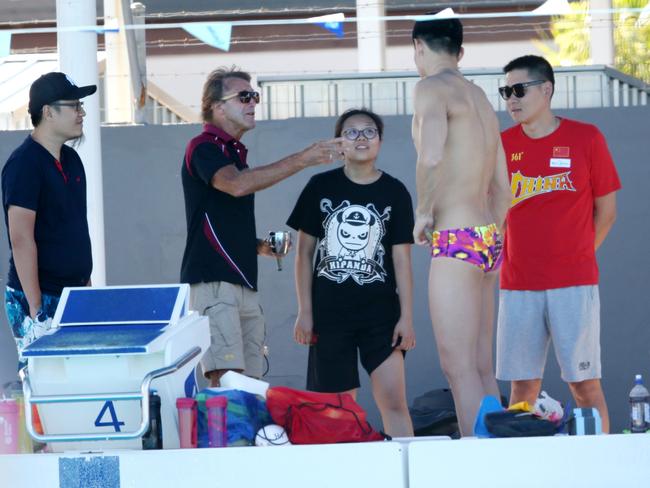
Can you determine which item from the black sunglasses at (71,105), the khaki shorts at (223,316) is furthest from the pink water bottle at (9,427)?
the black sunglasses at (71,105)

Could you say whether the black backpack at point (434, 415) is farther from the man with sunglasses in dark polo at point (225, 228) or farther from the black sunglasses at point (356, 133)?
the black sunglasses at point (356, 133)

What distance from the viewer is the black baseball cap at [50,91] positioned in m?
4.41

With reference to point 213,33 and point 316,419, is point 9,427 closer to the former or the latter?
point 316,419

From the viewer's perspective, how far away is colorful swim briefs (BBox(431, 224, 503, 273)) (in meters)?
4.04

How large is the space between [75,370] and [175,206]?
3574mm

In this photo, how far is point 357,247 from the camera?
189 inches

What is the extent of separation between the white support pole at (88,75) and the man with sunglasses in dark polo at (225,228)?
3.31 ft

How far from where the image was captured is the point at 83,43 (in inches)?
218

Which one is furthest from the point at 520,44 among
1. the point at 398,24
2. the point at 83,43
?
the point at 83,43

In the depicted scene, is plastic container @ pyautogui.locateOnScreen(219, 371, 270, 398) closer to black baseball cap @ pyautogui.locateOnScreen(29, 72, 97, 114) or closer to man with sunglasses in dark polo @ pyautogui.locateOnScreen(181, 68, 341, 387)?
man with sunglasses in dark polo @ pyautogui.locateOnScreen(181, 68, 341, 387)

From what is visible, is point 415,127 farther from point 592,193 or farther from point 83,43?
point 83,43

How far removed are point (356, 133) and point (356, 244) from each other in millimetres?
481

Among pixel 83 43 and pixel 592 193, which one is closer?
pixel 592 193

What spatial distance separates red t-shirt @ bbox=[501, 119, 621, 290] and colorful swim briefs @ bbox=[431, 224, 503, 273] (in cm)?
98
